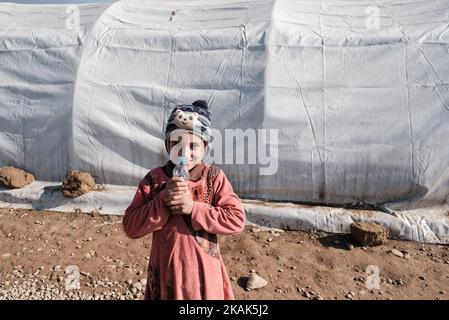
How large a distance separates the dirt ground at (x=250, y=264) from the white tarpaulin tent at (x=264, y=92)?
0.73 metres

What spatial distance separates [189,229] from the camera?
5.24 ft

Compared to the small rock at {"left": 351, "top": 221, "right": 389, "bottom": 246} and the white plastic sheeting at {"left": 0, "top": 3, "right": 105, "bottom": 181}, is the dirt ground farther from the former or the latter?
the white plastic sheeting at {"left": 0, "top": 3, "right": 105, "bottom": 181}

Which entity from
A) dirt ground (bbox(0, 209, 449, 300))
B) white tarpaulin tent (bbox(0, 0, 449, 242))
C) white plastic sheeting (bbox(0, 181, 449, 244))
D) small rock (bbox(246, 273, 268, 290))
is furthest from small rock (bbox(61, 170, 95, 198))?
small rock (bbox(246, 273, 268, 290))

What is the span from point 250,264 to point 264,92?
6.95 ft

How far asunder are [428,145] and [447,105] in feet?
1.70

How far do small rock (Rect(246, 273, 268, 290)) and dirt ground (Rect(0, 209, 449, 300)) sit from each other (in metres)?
0.05

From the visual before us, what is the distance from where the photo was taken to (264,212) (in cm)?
421

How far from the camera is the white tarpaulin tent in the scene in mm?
4211

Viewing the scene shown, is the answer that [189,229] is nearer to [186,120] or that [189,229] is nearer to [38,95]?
[186,120]

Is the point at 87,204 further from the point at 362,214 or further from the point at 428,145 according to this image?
the point at 428,145

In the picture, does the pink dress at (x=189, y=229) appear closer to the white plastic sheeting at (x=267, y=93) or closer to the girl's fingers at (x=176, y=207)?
the girl's fingers at (x=176, y=207)

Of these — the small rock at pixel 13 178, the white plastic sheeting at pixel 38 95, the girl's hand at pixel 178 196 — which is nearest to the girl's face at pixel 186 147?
the girl's hand at pixel 178 196

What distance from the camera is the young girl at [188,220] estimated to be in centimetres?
153

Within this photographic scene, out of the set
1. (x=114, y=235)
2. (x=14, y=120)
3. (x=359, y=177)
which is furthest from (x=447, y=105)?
(x=14, y=120)
